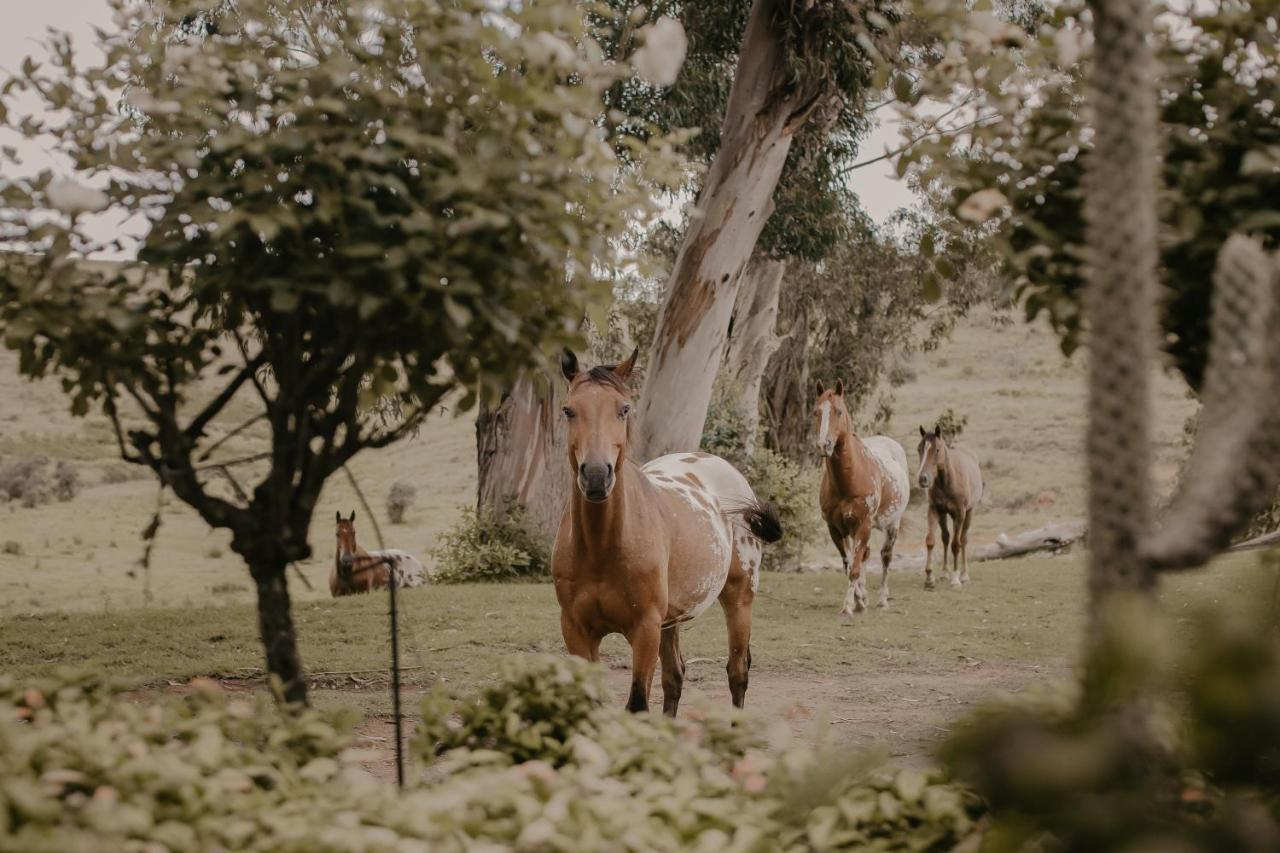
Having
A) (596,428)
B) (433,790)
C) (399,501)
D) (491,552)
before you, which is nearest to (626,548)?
(596,428)

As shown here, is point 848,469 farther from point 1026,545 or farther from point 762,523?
point 1026,545

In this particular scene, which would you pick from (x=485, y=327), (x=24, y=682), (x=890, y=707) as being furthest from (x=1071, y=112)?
(x=890, y=707)

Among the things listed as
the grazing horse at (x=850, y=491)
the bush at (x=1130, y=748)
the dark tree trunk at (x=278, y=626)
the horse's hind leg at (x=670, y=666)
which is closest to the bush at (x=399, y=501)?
the grazing horse at (x=850, y=491)

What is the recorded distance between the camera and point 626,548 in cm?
553

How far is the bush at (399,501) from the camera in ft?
109

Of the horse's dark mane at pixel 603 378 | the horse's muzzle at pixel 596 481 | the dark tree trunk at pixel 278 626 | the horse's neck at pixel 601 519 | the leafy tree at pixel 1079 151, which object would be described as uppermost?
the leafy tree at pixel 1079 151

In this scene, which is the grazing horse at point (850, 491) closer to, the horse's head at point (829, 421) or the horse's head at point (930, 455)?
the horse's head at point (829, 421)

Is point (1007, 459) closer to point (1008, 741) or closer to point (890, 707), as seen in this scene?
point (890, 707)

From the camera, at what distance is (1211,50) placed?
11.7 feet

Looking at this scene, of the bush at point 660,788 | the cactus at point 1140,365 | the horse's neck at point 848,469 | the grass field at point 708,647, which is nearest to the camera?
the cactus at point 1140,365

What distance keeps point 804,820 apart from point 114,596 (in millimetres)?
18956

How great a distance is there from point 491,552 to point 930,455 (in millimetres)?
6416

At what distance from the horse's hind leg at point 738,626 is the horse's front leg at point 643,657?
1.44 m

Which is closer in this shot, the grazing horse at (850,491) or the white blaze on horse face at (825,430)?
the white blaze on horse face at (825,430)
